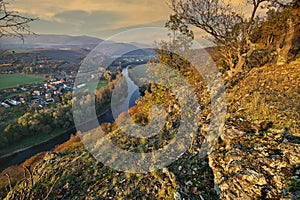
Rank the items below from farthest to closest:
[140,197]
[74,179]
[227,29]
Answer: [227,29]
[74,179]
[140,197]

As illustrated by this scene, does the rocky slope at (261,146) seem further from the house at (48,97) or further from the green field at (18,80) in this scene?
the green field at (18,80)

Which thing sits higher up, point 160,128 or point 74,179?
point 160,128

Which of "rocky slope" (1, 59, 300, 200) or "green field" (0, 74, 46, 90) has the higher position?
"rocky slope" (1, 59, 300, 200)

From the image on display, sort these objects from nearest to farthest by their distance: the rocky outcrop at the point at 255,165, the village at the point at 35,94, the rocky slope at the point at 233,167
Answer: the rocky outcrop at the point at 255,165 < the rocky slope at the point at 233,167 < the village at the point at 35,94

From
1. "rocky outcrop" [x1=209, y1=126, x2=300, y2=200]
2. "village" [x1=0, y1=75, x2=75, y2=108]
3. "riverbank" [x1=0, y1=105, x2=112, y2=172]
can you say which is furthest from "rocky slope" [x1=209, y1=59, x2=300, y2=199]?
"village" [x1=0, y1=75, x2=75, y2=108]

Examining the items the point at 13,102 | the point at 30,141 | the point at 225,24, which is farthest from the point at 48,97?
the point at 225,24

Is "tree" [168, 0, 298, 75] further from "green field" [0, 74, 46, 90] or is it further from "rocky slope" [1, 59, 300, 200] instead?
"green field" [0, 74, 46, 90]

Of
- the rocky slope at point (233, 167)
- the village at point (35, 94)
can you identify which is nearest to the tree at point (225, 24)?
the rocky slope at point (233, 167)

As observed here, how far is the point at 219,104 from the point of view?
8.59 metres

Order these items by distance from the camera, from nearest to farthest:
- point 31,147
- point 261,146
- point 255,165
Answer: point 255,165
point 261,146
point 31,147

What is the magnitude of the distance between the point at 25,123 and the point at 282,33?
47533 mm

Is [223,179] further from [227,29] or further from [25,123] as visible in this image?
[25,123]

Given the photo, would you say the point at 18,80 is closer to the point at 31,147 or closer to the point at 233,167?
the point at 31,147

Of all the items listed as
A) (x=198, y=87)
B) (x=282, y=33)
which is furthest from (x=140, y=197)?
(x=282, y=33)
